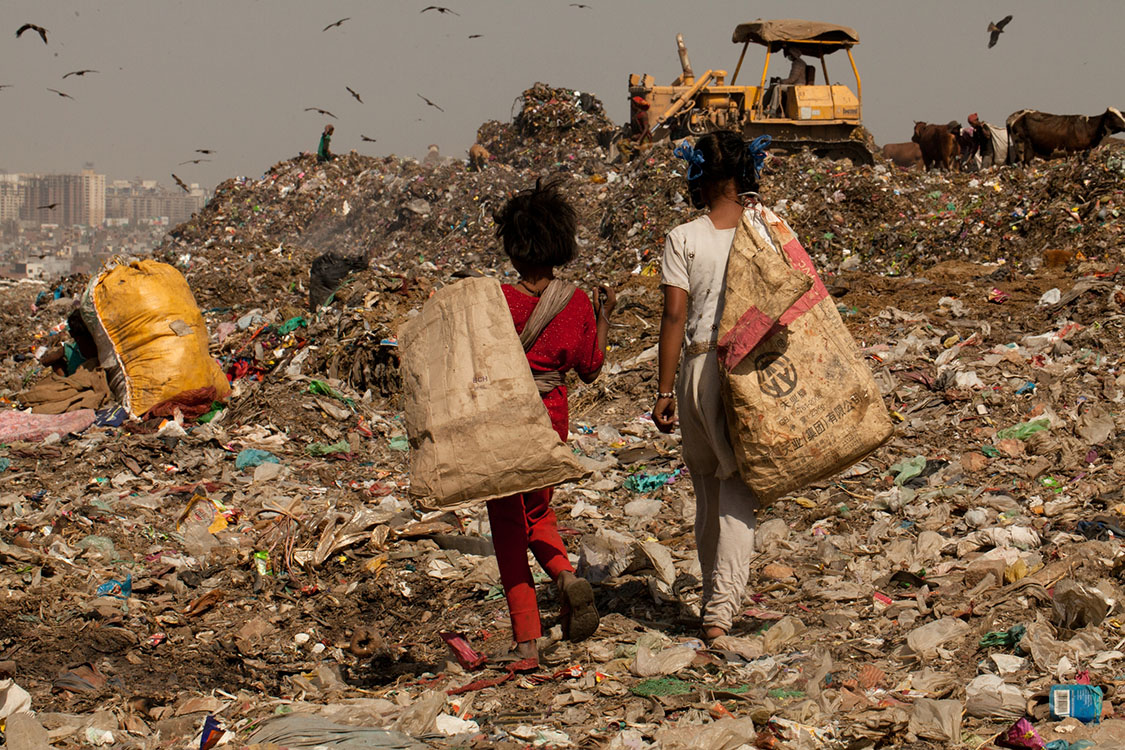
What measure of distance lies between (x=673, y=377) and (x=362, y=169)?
18.8 metres

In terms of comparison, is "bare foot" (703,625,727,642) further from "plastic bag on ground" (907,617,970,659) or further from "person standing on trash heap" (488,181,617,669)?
"plastic bag on ground" (907,617,970,659)

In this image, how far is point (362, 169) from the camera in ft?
68.1

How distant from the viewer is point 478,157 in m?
20.3

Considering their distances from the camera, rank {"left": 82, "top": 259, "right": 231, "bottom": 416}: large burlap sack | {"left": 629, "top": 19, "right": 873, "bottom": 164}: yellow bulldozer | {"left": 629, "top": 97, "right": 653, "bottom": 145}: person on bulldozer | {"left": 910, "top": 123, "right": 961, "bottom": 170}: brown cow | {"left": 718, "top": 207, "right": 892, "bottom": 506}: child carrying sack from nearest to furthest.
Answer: {"left": 718, "top": 207, "right": 892, "bottom": 506}: child carrying sack
{"left": 82, "top": 259, "right": 231, "bottom": 416}: large burlap sack
{"left": 629, "top": 19, "right": 873, "bottom": 164}: yellow bulldozer
{"left": 629, "top": 97, "right": 653, "bottom": 145}: person on bulldozer
{"left": 910, "top": 123, "right": 961, "bottom": 170}: brown cow

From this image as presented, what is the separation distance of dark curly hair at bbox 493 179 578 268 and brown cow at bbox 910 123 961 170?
1662 centimetres

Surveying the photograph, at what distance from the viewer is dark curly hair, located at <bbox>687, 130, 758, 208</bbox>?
9.87 ft

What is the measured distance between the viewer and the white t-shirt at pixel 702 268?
117 inches

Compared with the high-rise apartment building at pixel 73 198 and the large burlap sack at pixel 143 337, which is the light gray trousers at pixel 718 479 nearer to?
the large burlap sack at pixel 143 337

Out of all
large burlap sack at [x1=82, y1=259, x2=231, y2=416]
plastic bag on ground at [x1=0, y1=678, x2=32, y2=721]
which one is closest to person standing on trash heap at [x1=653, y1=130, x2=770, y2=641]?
plastic bag on ground at [x1=0, y1=678, x2=32, y2=721]

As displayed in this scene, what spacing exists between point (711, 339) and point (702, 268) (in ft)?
0.71

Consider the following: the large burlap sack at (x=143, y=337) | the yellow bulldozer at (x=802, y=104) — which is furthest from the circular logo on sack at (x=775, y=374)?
the yellow bulldozer at (x=802, y=104)

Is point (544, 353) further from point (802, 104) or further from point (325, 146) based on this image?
point (325, 146)

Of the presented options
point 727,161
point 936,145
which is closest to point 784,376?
point 727,161

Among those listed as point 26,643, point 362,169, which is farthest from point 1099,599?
point 362,169
